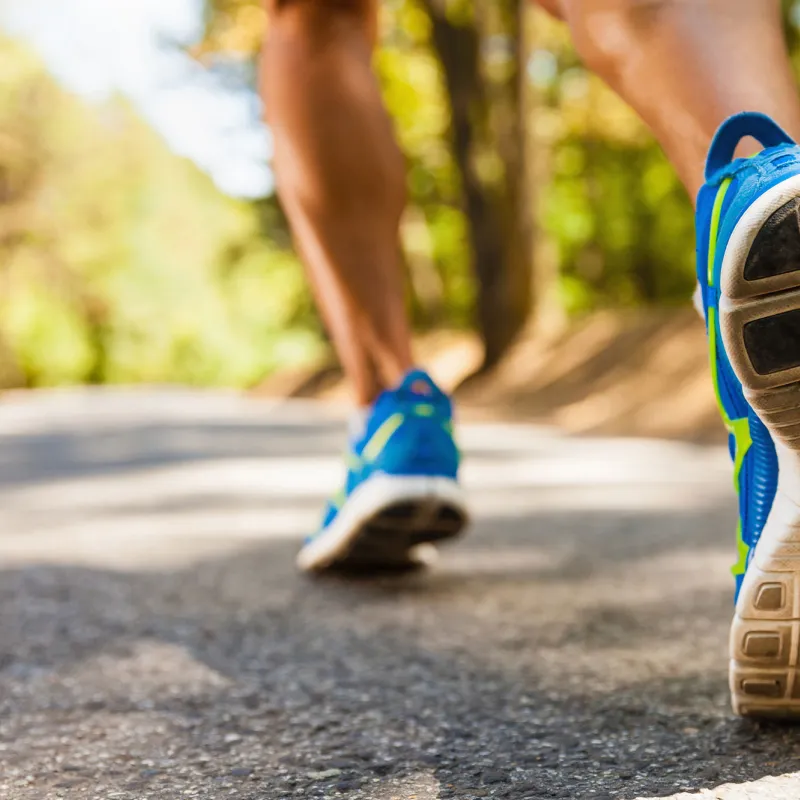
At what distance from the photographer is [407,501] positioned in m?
1.64

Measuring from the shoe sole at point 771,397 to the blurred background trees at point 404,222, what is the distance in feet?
13.3

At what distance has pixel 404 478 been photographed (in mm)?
1638

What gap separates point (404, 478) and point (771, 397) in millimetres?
809

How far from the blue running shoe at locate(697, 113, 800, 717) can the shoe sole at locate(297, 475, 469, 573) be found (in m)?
0.67

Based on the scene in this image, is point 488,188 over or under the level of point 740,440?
over

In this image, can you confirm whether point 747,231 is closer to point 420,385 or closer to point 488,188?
point 420,385

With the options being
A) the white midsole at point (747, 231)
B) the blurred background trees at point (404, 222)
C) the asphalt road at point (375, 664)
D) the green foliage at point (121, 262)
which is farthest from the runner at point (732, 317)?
the green foliage at point (121, 262)

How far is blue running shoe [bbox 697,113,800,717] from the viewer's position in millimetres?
863

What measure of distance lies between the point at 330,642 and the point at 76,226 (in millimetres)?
26883

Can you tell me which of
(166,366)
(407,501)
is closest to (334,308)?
(407,501)

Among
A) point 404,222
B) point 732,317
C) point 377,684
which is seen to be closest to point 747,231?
point 732,317

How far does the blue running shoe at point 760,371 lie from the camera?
86 cm

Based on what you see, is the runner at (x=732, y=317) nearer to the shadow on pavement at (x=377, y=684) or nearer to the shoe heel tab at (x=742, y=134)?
the shoe heel tab at (x=742, y=134)

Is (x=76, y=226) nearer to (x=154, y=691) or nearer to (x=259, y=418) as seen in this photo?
(x=259, y=418)
